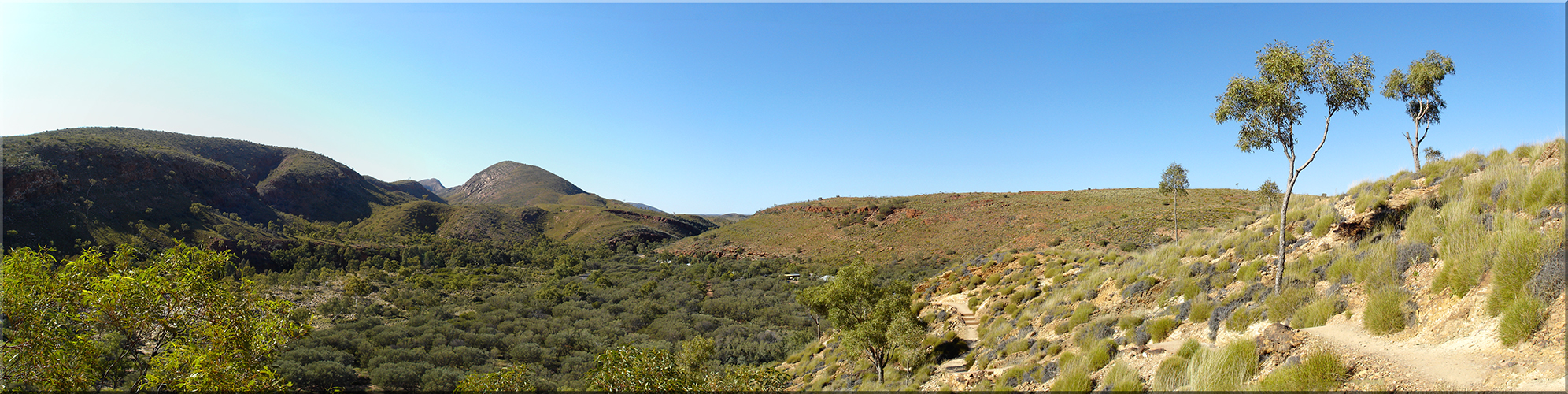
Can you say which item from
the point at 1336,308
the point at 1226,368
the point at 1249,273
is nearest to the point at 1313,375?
the point at 1226,368

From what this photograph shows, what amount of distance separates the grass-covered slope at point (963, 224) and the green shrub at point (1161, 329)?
27.5 m

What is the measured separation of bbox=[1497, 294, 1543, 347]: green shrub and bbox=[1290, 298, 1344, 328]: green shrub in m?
3.24

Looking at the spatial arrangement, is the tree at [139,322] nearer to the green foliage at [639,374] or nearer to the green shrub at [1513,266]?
the green foliage at [639,374]

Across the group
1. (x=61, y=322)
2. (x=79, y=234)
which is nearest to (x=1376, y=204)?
(x=61, y=322)

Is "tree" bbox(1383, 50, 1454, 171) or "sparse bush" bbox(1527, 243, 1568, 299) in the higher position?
"tree" bbox(1383, 50, 1454, 171)

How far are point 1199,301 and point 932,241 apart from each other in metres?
52.4

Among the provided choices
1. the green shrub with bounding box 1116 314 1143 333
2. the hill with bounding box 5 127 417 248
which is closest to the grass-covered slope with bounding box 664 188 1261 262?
the green shrub with bounding box 1116 314 1143 333

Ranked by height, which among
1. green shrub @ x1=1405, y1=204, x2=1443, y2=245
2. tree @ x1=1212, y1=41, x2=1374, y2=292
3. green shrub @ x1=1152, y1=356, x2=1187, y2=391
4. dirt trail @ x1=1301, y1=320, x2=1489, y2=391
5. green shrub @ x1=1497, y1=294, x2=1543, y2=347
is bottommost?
green shrub @ x1=1152, y1=356, x2=1187, y2=391

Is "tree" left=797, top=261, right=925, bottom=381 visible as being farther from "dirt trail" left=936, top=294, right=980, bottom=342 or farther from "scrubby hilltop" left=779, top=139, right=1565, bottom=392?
"dirt trail" left=936, top=294, right=980, bottom=342

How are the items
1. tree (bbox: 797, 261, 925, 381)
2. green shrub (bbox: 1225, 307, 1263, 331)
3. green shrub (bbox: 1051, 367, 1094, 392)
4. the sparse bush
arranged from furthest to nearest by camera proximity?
tree (bbox: 797, 261, 925, 381) → green shrub (bbox: 1225, 307, 1263, 331) → green shrub (bbox: 1051, 367, 1094, 392) → the sparse bush

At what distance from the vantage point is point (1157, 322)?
12.5 m

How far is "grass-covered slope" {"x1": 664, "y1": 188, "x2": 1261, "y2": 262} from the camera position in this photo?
45875 mm

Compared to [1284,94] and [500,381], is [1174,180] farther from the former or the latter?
[500,381]

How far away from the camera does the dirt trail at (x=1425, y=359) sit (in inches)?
239
